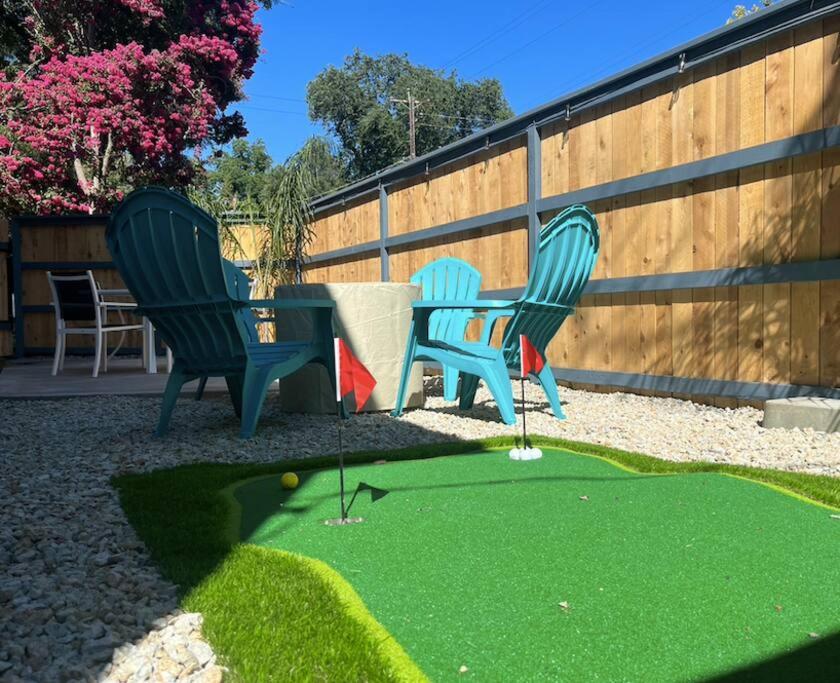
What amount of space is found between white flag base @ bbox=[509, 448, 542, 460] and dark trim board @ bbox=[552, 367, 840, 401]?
1911 mm

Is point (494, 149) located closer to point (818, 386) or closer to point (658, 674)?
point (818, 386)

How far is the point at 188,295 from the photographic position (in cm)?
358

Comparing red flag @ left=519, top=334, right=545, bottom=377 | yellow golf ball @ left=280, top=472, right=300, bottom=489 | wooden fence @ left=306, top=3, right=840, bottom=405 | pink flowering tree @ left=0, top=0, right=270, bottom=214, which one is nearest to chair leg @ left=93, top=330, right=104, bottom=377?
wooden fence @ left=306, top=3, right=840, bottom=405

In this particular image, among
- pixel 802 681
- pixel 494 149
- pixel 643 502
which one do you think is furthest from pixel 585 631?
pixel 494 149

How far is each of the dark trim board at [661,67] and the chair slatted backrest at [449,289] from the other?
1.48 metres

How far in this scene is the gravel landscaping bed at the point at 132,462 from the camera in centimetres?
139

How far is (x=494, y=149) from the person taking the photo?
6.57 m

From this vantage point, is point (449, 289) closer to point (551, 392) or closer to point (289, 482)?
point (551, 392)

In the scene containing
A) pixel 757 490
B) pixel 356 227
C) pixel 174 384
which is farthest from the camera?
pixel 356 227

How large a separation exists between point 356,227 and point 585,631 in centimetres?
819

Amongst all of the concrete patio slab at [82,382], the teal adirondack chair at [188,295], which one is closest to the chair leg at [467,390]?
the teal adirondack chair at [188,295]

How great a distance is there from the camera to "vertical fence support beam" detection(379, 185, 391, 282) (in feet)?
27.5

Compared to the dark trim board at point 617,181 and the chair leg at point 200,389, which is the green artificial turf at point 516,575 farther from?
the chair leg at point 200,389

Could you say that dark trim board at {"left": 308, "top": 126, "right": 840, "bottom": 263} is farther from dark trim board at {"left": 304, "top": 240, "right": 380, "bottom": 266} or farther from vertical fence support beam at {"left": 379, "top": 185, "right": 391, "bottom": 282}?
dark trim board at {"left": 304, "top": 240, "right": 380, "bottom": 266}
